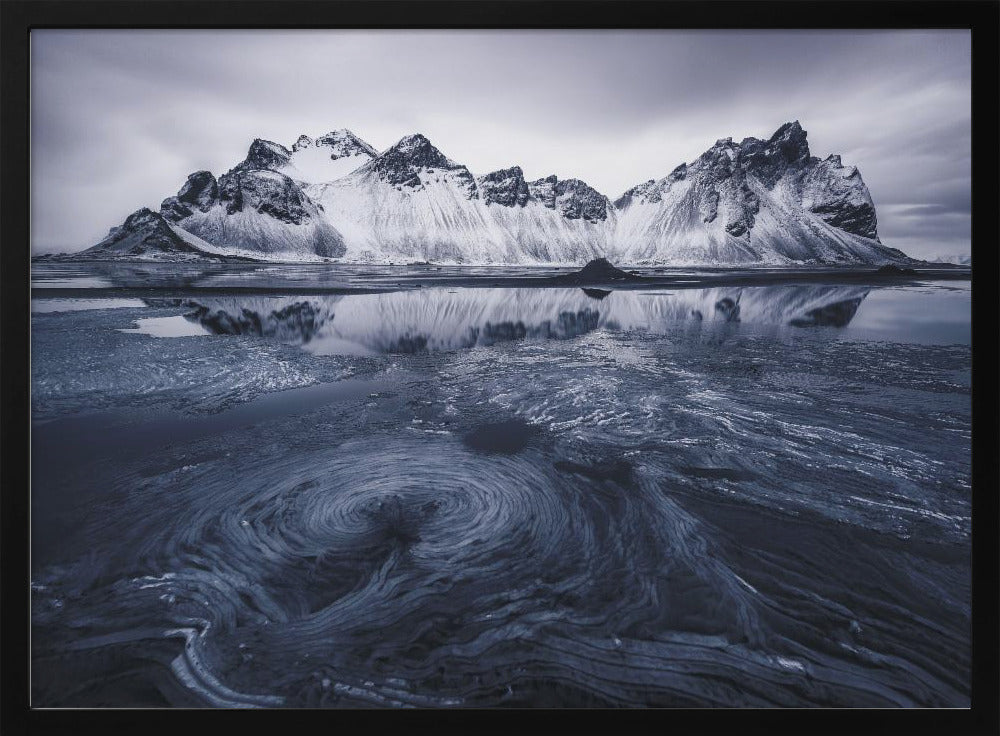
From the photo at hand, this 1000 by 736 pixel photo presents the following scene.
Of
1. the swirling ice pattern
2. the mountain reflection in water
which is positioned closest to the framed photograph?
the swirling ice pattern

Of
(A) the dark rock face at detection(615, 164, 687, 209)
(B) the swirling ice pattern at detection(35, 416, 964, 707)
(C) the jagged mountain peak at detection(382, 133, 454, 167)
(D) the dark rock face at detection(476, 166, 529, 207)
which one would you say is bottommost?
(B) the swirling ice pattern at detection(35, 416, 964, 707)

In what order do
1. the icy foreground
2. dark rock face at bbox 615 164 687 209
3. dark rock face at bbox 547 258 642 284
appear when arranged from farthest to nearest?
dark rock face at bbox 547 258 642 284 < dark rock face at bbox 615 164 687 209 < the icy foreground

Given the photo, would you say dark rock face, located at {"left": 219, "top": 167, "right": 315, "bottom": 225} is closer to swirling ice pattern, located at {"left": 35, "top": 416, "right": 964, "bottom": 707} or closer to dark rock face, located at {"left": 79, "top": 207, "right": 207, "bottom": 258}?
dark rock face, located at {"left": 79, "top": 207, "right": 207, "bottom": 258}

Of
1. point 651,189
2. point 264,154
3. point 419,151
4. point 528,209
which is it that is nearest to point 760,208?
point 651,189

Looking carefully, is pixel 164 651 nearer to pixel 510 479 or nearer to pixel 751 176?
pixel 510 479

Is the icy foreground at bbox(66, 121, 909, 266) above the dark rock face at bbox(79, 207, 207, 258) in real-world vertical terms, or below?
above
